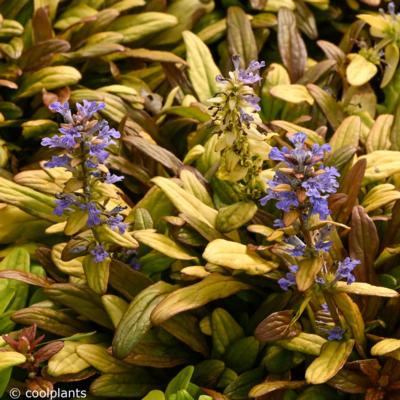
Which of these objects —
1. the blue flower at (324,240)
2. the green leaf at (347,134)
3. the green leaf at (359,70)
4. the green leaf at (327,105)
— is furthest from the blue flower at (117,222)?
the green leaf at (359,70)

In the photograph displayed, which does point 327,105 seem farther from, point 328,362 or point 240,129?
point 328,362

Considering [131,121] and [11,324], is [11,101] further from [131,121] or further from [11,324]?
A: [11,324]

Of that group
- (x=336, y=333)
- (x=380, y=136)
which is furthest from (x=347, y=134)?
(x=336, y=333)

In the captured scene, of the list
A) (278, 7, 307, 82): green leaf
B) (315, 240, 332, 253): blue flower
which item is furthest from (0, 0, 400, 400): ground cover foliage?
(278, 7, 307, 82): green leaf

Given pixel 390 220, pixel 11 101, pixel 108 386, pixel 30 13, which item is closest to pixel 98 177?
pixel 108 386

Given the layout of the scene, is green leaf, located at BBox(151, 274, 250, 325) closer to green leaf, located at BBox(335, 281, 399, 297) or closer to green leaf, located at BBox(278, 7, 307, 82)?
green leaf, located at BBox(335, 281, 399, 297)

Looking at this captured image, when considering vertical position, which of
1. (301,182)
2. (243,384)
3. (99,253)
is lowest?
(243,384)
